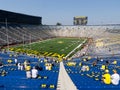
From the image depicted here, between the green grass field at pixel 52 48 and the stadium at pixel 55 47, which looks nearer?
the stadium at pixel 55 47

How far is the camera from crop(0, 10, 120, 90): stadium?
24.6m

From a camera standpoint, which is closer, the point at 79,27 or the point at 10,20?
the point at 10,20

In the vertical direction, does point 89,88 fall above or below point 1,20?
below

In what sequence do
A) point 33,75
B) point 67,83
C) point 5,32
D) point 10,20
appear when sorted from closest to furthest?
point 67,83, point 33,75, point 5,32, point 10,20

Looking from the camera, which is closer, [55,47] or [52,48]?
[52,48]

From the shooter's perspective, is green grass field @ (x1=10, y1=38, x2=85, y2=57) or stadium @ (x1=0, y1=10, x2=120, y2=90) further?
green grass field @ (x1=10, y1=38, x2=85, y2=57)

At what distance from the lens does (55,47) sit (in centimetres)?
7056

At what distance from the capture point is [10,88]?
42.2 feet

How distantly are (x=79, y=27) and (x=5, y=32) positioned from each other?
5843 centimetres

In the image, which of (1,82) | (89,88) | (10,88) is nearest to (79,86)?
(89,88)

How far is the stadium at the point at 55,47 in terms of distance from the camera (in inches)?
970

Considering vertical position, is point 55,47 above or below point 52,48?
above

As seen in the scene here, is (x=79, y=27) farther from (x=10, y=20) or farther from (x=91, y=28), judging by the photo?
(x=10, y=20)

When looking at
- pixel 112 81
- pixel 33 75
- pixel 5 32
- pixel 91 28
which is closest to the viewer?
pixel 112 81
